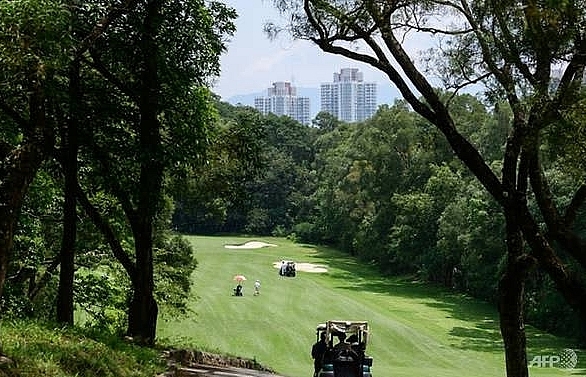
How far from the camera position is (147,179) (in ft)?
35.6

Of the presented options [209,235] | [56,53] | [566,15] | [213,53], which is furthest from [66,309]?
[209,235]

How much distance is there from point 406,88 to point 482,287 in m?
34.0

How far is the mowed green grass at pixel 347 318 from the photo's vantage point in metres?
24.1

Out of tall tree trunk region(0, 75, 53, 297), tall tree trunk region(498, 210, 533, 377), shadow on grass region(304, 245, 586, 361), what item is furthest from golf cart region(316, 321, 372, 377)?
shadow on grass region(304, 245, 586, 361)

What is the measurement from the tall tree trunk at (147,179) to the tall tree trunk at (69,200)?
95 centimetres

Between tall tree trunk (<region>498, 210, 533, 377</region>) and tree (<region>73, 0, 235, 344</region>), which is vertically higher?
tree (<region>73, 0, 235, 344</region>)

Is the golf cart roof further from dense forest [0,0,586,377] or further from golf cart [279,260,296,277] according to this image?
golf cart [279,260,296,277]

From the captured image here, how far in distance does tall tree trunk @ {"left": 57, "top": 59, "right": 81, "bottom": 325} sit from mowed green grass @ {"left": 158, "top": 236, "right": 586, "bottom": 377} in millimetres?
4414

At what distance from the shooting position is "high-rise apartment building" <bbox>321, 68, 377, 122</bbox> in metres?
188

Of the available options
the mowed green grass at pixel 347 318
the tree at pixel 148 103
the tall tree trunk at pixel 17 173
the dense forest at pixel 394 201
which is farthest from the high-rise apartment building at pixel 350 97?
the tall tree trunk at pixel 17 173

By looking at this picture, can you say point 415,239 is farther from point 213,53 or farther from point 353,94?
point 353,94

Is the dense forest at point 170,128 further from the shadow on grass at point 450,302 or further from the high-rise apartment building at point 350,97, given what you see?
the high-rise apartment building at point 350,97

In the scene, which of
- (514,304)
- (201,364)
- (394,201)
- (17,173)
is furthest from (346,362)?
(394,201)

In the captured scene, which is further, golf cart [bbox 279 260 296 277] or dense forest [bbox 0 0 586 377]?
golf cart [bbox 279 260 296 277]
